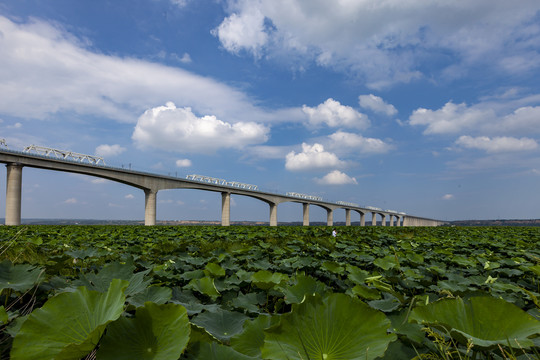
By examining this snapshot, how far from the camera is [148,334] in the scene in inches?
41.9

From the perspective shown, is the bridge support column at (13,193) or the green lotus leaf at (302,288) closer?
the green lotus leaf at (302,288)

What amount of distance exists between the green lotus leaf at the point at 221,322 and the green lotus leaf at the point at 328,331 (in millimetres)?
470

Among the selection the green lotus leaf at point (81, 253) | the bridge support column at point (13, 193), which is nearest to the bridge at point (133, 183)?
the bridge support column at point (13, 193)

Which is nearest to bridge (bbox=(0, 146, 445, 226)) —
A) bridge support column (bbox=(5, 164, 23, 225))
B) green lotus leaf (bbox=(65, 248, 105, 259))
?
bridge support column (bbox=(5, 164, 23, 225))

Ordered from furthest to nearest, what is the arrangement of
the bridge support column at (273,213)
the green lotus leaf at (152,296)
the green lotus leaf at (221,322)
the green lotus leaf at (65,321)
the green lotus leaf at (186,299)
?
the bridge support column at (273,213) < the green lotus leaf at (186,299) < the green lotus leaf at (152,296) < the green lotus leaf at (221,322) < the green lotus leaf at (65,321)

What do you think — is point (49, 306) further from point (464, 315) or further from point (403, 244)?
point (403, 244)

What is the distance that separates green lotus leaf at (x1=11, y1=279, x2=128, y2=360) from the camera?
39.3 inches

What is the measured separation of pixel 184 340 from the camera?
98cm

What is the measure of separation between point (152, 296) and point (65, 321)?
23.1 inches

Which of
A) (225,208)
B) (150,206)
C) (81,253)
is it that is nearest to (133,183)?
(150,206)

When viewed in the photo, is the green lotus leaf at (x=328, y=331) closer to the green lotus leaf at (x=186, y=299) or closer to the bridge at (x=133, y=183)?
the green lotus leaf at (x=186, y=299)

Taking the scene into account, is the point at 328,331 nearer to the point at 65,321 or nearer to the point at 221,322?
the point at 221,322

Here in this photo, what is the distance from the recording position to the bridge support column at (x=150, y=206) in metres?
51.0

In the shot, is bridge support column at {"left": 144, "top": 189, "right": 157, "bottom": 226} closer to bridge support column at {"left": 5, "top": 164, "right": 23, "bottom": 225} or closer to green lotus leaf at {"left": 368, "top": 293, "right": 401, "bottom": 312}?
bridge support column at {"left": 5, "top": 164, "right": 23, "bottom": 225}
